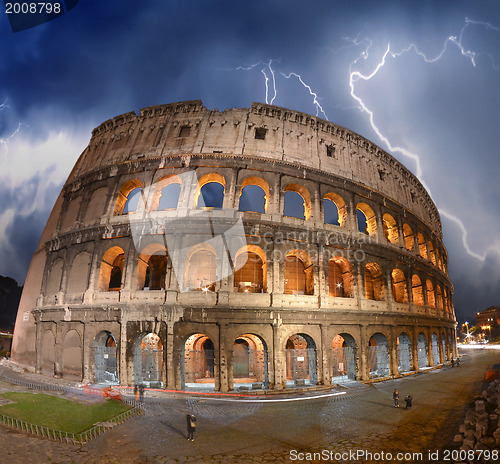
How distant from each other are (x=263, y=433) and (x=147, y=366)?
34.2 ft

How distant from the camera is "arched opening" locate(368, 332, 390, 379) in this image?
2174cm

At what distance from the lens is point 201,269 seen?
21.1 metres

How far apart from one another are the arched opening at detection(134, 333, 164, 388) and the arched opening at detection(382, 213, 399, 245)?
66.4ft

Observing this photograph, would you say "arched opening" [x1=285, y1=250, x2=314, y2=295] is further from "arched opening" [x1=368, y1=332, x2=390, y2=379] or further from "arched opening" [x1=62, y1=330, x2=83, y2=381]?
"arched opening" [x1=62, y1=330, x2=83, y2=381]

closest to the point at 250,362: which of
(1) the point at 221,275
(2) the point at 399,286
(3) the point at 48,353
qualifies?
(1) the point at 221,275

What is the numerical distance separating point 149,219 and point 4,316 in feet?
189

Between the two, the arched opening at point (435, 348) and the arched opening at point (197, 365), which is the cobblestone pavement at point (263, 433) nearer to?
the arched opening at point (197, 365)

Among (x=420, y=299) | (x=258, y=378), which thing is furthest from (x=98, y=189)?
(x=420, y=299)

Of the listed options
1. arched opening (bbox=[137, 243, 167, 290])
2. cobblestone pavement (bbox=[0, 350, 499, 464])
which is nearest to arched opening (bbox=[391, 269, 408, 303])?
cobblestone pavement (bbox=[0, 350, 499, 464])

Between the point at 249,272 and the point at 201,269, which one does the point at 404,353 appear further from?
the point at 201,269

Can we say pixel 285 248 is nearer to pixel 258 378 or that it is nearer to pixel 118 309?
pixel 258 378

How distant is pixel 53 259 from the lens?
2342cm

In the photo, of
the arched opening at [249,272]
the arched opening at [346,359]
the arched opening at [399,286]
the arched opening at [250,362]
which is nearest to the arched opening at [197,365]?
the arched opening at [250,362]

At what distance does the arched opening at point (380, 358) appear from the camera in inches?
856
